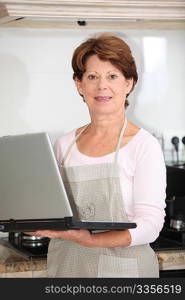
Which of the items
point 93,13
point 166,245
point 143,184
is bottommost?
point 166,245

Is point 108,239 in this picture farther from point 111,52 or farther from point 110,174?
point 111,52

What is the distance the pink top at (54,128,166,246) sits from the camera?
4.46ft

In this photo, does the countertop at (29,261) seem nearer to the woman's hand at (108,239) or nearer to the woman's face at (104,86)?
the woman's hand at (108,239)

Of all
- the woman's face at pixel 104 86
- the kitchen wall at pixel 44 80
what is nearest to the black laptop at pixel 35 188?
the woman's face at pixel 104 86

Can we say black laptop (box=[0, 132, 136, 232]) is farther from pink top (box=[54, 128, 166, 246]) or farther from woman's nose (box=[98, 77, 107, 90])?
woman's nose (box=[98, 77, 107, 90])

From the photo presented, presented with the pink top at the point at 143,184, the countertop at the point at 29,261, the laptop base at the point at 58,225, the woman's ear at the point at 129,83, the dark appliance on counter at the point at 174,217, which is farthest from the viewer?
the dark appliance on counter at the point at 174,217

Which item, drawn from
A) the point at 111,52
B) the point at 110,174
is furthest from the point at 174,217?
the point at 111,52

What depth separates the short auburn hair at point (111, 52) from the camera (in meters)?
1.43

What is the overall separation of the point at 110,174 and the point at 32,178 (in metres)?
0.21

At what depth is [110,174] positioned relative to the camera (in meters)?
1.42

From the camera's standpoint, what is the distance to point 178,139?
176 cm

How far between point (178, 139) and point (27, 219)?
23.8 inches

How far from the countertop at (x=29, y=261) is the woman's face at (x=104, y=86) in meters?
0.38

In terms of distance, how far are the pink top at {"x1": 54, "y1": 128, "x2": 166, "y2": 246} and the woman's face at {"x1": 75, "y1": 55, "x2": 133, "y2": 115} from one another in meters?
0.10
